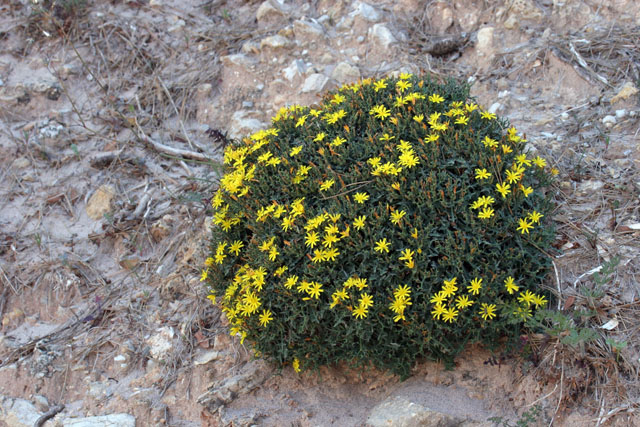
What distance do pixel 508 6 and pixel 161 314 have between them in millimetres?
4050

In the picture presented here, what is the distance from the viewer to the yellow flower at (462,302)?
2.83 m

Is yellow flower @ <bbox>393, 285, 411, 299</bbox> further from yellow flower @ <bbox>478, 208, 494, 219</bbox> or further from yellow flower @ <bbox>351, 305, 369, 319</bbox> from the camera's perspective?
yellow flower @ <bbox>478, 208, 494, 219</bbox>

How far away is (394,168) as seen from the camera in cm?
312

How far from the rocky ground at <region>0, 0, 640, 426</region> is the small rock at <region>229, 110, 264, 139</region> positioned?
0.03 meters

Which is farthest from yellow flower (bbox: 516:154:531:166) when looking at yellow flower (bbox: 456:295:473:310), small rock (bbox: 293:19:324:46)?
small rock (bbox: 293:19:324:46)

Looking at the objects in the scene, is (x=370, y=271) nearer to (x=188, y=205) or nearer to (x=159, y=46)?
(x=188, y=205)

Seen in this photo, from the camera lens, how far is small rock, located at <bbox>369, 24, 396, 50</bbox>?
5484 mm

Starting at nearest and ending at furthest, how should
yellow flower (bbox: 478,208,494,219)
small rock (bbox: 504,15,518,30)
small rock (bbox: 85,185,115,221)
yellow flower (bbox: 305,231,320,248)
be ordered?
yellow flower (bbox: 478,208,494,219) → yellow flower (bbox: 305,231,320,248) → small rock (bbox: 85,185,115,221) → small rock (bbox: 504,15,518,30)

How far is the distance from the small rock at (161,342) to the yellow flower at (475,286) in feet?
7.01

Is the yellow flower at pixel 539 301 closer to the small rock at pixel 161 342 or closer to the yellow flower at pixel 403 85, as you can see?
the yellow flower at pixel 403 85

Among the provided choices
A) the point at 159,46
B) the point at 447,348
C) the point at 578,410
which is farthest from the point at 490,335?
the point at 159,46

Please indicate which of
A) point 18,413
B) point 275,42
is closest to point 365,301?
point 18,413

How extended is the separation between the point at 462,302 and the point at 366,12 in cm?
377

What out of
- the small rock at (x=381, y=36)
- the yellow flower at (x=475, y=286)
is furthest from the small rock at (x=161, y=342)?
the small rock at (x=381, y=36)
